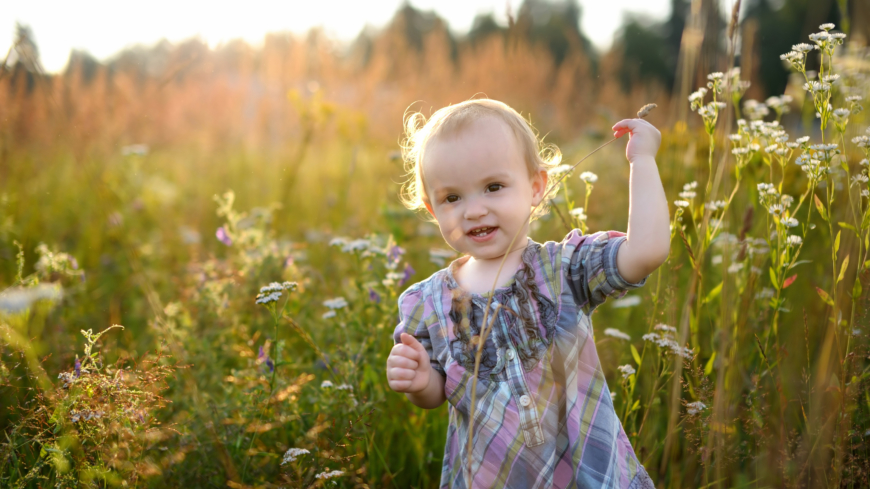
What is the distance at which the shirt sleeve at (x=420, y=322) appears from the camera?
4.33ft

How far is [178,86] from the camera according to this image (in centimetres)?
630

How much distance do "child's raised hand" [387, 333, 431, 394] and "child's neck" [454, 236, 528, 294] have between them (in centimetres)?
21

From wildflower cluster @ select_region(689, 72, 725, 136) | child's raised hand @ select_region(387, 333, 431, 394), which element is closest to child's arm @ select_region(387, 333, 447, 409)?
child's raised hand @ select_region(387, 333, 431, 394)

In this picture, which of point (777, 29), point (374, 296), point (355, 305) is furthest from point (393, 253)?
point (777, 29)

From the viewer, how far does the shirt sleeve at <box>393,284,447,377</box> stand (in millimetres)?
1320

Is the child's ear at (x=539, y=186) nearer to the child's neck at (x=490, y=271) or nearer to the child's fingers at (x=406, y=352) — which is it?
the child's neck at (x=490, y=271)

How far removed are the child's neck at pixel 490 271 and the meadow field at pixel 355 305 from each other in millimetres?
214

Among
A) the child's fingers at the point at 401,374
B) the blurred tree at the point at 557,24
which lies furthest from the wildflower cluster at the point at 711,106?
the blurred tree at the point at 557,24

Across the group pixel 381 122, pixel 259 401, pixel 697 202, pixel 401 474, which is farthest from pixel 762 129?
pixel 381 122

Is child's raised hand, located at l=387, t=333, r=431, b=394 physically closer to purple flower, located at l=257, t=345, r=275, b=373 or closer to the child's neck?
the child's neck

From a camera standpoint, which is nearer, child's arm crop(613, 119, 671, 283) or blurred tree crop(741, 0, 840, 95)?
child's arm crop(613, 119, 671, 283)

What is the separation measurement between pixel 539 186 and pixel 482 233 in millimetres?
200

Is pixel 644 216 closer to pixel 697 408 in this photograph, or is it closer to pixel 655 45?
pixel 697 408

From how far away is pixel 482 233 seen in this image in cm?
128
